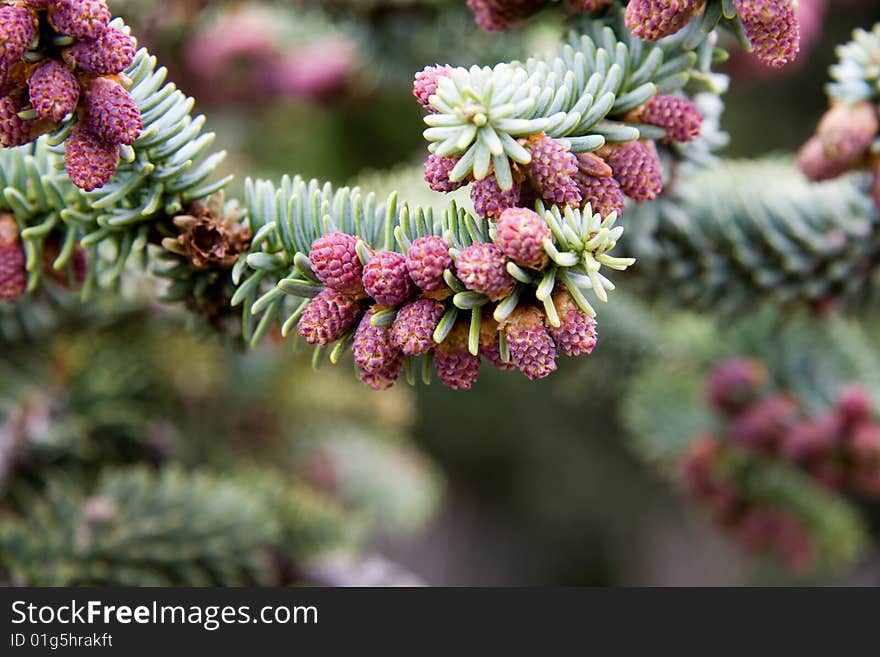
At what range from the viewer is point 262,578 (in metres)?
0.93

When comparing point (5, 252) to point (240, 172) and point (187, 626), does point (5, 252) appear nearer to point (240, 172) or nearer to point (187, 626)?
point (187, 626)

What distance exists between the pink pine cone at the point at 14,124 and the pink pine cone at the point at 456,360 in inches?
10.3

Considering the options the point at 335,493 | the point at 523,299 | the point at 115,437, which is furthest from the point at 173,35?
the point at 523,299

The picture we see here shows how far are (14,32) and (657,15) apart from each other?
352 millimetres

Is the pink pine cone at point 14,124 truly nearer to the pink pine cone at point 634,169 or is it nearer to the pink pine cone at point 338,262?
the pink pine cone at point 338,262

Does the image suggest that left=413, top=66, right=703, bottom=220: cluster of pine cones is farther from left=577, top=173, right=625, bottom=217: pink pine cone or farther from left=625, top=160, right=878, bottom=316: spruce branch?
left=625, top=160, right=878, bottom=316: spruce branch

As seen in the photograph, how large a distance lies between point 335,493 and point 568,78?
3.04 ft

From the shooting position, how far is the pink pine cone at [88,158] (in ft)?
1.56

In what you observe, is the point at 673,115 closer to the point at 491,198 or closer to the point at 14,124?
the point at 491,198

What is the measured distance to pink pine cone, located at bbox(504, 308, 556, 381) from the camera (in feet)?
1.45

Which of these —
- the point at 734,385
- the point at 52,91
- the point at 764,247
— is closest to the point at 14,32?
the point at 52,91

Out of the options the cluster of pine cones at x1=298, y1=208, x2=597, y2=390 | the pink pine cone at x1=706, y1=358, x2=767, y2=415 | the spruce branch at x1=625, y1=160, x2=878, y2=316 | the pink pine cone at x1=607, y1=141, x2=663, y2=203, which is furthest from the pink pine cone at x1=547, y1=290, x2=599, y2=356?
the pink pine cone at x1=706, y1=358, x2=767, y2=415

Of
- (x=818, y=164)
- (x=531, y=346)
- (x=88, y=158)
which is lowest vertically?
(x=531, y=346)

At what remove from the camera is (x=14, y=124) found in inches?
18.6
